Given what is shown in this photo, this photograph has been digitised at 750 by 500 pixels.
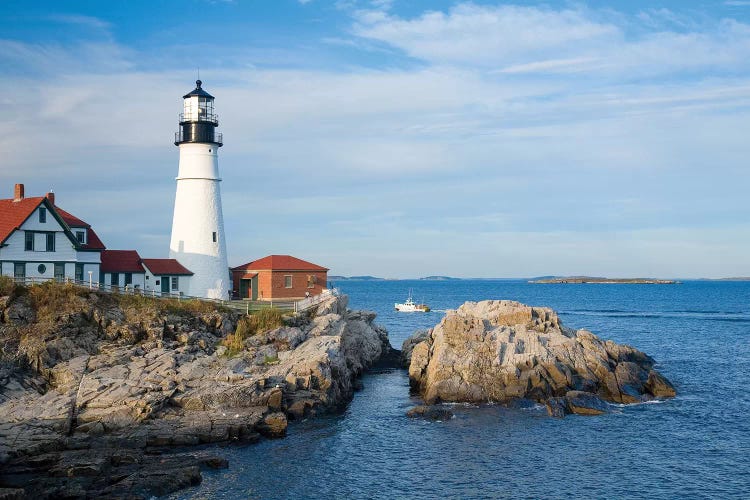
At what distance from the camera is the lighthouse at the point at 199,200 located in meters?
44.4

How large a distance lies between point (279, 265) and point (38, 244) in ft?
50.1

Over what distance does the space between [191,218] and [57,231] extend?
26.6ft

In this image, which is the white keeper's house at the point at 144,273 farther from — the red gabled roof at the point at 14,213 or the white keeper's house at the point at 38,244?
the red gabled roof at the point at 14,213

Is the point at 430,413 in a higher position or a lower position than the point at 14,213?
lower

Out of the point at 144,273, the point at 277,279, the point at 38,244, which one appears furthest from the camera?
the point at 277,279

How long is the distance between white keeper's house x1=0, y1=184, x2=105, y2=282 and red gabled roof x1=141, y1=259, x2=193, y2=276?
3.66 m

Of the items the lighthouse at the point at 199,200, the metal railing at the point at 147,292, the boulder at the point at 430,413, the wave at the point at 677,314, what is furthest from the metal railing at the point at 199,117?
the wave at the point at 677,314

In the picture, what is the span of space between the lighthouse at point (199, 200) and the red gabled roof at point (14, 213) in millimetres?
8832

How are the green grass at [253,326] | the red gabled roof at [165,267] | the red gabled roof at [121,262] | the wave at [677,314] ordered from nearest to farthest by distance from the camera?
the green grass at [253,326] < the red gabled roof at [121,262] < the red gabled roof at [165,267] < the wave at [677,314]

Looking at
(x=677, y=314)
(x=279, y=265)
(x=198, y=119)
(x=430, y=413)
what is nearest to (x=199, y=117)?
(x=198, y=119)

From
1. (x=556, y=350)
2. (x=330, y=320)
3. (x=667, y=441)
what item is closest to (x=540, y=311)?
(x=556, y=350)

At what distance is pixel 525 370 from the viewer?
115 ft

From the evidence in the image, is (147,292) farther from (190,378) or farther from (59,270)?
(190,378)

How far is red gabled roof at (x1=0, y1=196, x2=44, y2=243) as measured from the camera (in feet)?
124
